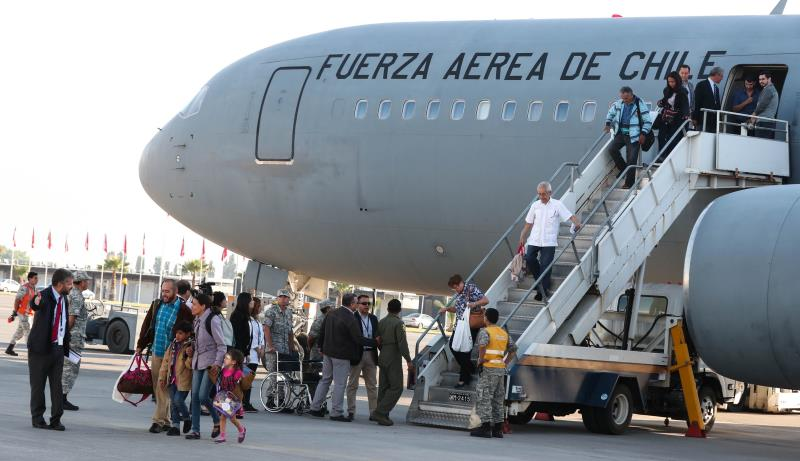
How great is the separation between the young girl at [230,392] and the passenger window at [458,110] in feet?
25.3

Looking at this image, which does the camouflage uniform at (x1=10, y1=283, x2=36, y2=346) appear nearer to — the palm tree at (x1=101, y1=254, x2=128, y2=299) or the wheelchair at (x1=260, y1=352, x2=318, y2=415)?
the wheelchair at (x1=260, y1=352, x2=318, y2=415)

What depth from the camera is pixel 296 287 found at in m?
23.0

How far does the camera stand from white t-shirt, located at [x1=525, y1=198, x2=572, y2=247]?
600 inches

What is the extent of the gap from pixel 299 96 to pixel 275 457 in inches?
426

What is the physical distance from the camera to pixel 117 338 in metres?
27.7

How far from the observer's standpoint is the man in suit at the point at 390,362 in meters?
14.9

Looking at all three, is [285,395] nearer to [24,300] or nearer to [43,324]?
[43,324]

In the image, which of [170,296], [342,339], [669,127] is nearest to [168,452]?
[170,296]

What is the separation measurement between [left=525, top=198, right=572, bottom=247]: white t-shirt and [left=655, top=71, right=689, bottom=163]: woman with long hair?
65.3 inches

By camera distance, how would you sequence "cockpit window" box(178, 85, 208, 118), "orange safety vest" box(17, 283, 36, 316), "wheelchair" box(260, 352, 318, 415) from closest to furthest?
"wheelchair" box(260, 352, 318, 415) → "cockpit window" box(178, 85, 208, 118) → "orange safety vest" box(17, 283, 36, 316)

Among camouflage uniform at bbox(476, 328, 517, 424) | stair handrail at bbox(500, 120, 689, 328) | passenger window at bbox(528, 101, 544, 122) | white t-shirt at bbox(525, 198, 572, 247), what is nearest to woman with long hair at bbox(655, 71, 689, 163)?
stair handrail at bbox(500, 120, 689, 328)

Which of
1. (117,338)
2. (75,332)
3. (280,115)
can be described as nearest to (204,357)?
(75,332)

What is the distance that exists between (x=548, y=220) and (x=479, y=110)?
159 inches

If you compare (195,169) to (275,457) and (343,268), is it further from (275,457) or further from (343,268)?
(275,457)
